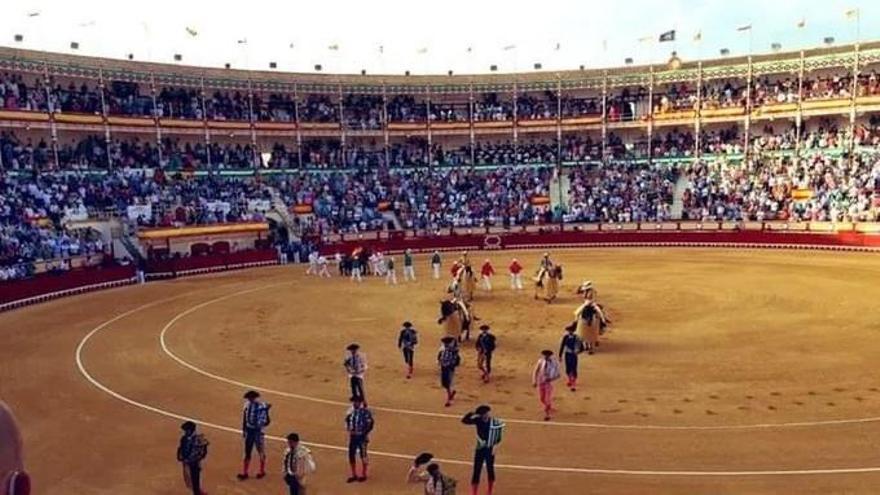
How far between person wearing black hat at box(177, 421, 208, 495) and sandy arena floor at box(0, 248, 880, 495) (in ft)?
2.00

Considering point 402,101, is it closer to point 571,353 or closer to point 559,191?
point 559,191

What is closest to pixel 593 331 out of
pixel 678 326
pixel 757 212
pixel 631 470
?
pixel 678 326

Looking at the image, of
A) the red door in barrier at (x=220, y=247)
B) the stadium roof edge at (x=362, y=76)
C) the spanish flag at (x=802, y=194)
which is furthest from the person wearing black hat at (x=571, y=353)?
the stadium roof edge at (x=362, y=76)

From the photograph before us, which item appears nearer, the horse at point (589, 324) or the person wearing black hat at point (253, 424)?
the person wearing black hat at point (253, 424)

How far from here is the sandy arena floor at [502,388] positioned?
12.0 meters

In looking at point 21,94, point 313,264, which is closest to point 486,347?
point 313,264

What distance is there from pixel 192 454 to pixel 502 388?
288 inches

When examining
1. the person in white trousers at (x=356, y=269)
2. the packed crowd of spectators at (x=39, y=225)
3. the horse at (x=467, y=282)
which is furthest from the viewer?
the packed crowd of spectators at (x=39, y=225)

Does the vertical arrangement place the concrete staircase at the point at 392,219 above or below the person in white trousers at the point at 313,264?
above

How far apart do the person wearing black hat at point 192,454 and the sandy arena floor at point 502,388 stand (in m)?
0.61

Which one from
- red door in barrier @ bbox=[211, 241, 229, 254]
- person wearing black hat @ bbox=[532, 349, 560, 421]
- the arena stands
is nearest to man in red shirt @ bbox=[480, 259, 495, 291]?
person wearing black hat @ bbox=[532, 349, 560, 421]

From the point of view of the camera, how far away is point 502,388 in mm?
16469

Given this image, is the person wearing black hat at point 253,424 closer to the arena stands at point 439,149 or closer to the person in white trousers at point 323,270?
the person in white trousers at point 323,270

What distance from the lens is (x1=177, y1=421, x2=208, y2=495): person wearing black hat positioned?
11164 mm
